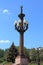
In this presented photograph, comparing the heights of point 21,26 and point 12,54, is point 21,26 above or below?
below

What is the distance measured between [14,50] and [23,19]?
48.1 meters

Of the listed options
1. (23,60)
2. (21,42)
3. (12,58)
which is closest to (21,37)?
(21,42)

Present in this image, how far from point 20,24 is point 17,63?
198 inches

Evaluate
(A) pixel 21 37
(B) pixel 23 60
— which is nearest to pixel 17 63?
(B) pixel 23 60

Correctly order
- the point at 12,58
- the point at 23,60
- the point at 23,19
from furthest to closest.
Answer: the point at 12,58, the point at 23,19, the point at 23,60

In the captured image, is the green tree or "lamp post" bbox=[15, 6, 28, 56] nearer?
"lamp post" bbox=[15, 6, 28, 56]

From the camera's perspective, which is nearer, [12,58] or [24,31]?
[24,31]

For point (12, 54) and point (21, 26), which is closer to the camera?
point (21, 26)

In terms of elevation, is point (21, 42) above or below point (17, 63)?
above

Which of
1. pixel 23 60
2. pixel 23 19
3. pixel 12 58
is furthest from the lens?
pixel 12 58

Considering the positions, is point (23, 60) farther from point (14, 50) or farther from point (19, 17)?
point (14, 50)

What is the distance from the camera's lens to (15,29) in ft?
114

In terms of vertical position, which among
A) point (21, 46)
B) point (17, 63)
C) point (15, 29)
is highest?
point (15, 29)

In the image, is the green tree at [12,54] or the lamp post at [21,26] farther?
the green tree at [12,54]
